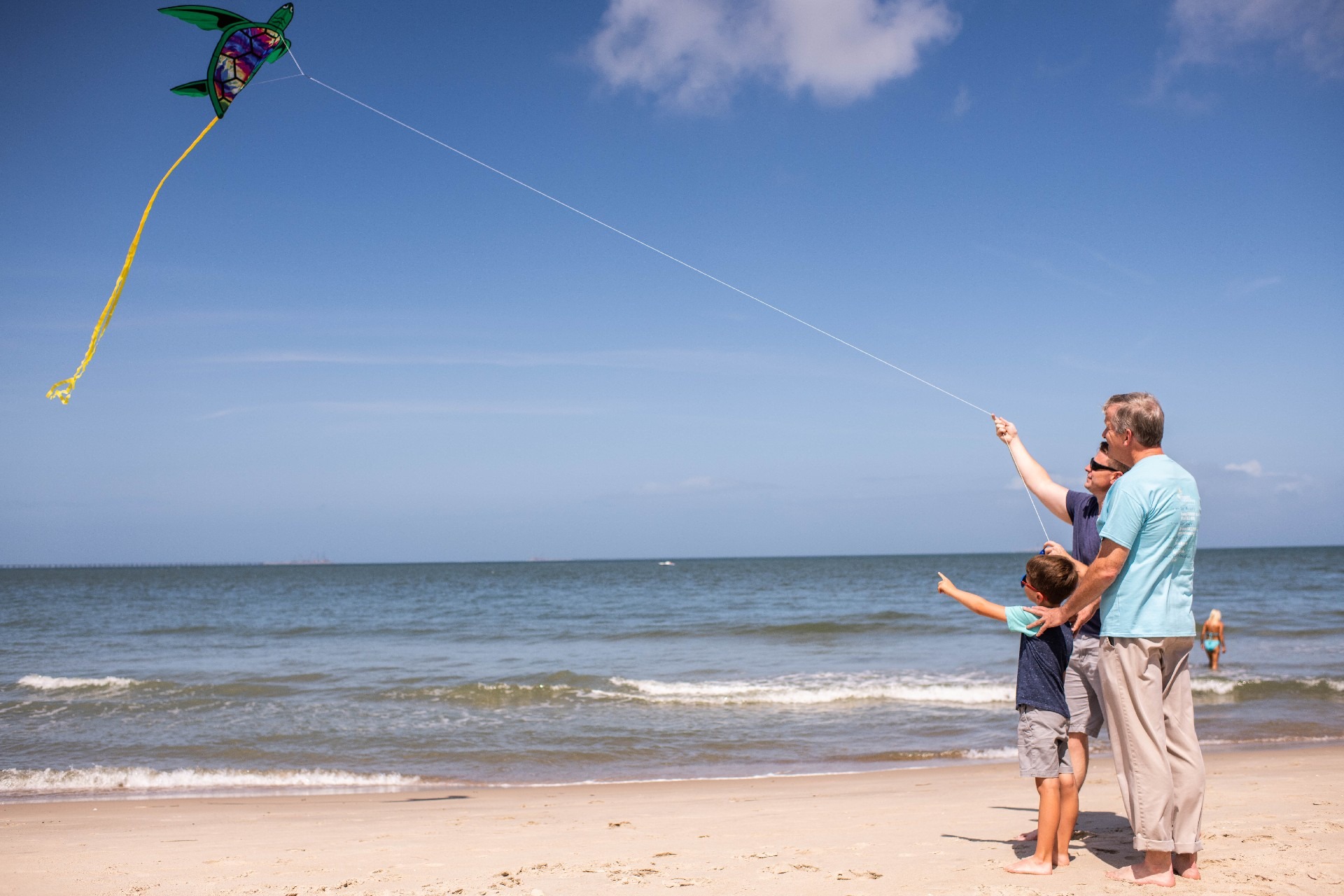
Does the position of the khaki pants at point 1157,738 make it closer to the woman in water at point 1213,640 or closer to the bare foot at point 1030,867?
the bare foot at point 1030,867

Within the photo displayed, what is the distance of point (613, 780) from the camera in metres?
7.56

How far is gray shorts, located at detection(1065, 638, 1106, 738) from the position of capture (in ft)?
12.3

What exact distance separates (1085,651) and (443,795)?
5.15m

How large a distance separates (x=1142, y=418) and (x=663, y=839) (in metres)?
3.42

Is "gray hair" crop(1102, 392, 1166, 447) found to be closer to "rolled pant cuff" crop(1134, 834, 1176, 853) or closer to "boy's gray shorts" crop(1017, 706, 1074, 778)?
"boy's gray shorts" crop(1017, 706, 1074, 778)

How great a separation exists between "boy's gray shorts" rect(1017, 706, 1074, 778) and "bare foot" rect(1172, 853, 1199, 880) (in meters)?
0.50

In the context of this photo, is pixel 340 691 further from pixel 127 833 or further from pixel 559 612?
pixel 559 612

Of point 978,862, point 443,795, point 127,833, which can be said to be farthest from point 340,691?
point 978,862

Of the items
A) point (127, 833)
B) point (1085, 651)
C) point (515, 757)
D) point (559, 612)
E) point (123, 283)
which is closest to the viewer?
point (1085, 651)

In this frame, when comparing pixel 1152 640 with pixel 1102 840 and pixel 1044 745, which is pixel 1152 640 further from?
pixel 1102 840

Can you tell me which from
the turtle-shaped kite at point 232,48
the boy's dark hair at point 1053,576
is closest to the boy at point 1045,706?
the boy's dark hair at point 1053,576

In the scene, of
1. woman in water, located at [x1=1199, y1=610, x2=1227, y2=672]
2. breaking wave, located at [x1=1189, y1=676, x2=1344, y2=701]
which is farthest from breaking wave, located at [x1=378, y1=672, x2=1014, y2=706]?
woman in water, located at [x1=1199, y1=610, x2=1227, y2=672]

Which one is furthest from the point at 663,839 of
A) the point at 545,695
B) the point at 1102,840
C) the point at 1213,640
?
the point at 1213,640

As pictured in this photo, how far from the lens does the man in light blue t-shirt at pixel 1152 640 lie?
3.23 meters
